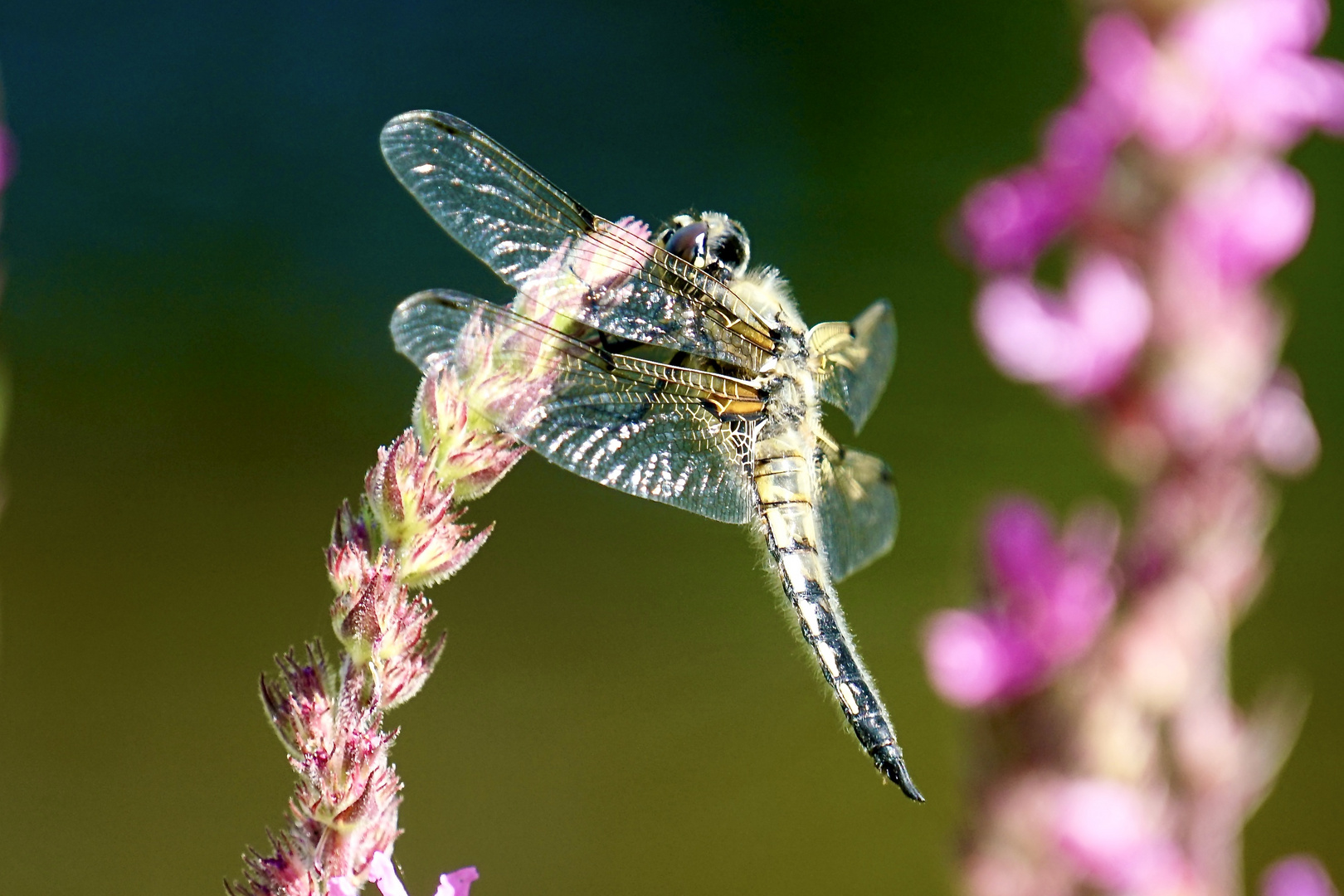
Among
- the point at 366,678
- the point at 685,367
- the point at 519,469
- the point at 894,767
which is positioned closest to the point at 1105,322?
the point at 366,678

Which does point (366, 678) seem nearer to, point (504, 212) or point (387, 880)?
point (387, 880)

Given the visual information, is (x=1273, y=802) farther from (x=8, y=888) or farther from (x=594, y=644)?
(x=8, y=888)

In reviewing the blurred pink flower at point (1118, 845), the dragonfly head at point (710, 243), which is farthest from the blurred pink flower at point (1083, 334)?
the dragonfly head at point (710, 243)

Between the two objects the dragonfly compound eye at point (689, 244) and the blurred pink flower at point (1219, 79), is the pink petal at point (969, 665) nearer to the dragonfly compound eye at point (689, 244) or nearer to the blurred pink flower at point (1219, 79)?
the blurred pink flower at point (1219, 79)

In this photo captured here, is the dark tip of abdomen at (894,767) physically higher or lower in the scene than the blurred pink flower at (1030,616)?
higher

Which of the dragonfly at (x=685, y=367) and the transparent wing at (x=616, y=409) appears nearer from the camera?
the transparent wing at (x=616, y=409)

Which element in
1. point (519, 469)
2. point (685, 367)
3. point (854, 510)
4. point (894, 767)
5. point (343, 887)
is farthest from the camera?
point (519, 469)

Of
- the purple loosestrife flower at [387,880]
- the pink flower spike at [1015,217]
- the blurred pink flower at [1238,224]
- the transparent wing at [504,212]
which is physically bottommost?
the purple loosestrife flower at [387,880]
